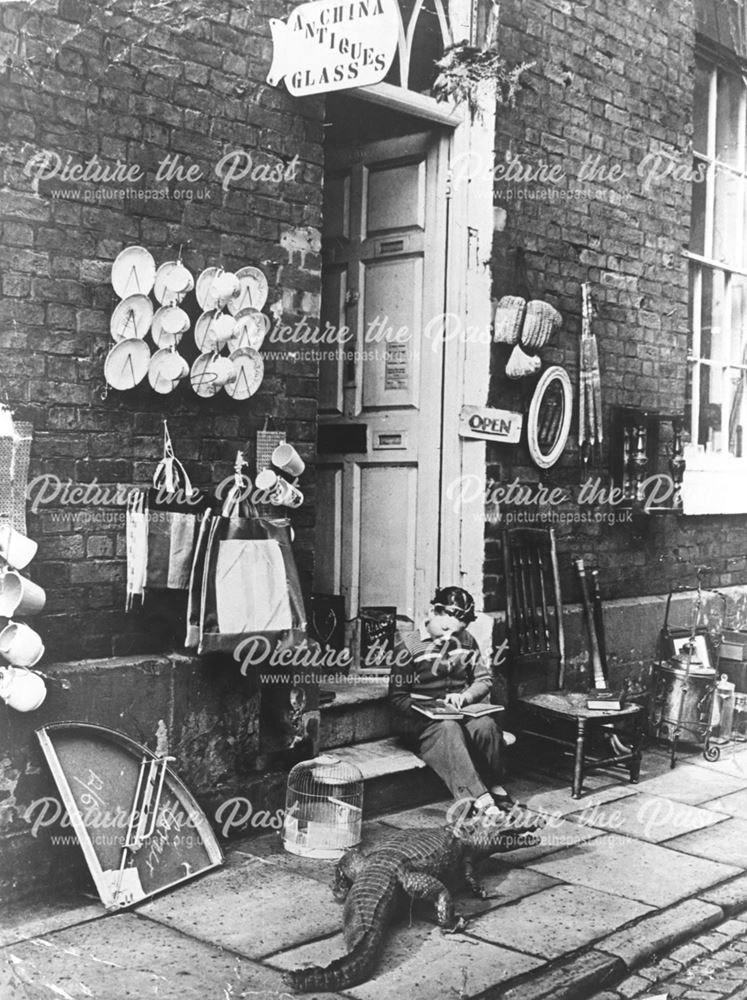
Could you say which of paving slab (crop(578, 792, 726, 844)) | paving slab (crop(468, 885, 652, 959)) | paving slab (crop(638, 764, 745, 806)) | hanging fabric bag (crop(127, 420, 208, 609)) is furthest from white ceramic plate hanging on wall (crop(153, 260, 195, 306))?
paving slab (crop(638, 764, 745, 806))

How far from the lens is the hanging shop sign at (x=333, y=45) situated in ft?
15.4

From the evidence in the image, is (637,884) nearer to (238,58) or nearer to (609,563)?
(609,563)

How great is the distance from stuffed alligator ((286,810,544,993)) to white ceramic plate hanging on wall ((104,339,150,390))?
210 cm

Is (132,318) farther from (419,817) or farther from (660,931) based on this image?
(660,931)

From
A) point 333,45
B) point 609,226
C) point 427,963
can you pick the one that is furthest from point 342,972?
point 609,226

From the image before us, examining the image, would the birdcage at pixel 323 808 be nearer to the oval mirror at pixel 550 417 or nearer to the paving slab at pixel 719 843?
the paving slab at pixel 719 843

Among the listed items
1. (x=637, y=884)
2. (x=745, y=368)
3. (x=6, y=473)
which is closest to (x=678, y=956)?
(x=637, y=884)

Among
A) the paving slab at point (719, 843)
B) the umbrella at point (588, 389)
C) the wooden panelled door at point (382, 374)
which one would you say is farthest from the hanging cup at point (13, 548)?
the umbrella at point (588, 389)

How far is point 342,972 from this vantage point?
363 cm

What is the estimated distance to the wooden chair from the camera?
20.0 feet

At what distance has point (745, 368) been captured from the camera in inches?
338

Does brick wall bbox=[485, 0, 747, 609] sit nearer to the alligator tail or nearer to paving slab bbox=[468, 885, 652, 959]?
paving slab bbox=[468, 885, 652, 959]

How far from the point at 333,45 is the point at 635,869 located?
383 centimetres

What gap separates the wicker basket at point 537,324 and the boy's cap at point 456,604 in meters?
1.61
